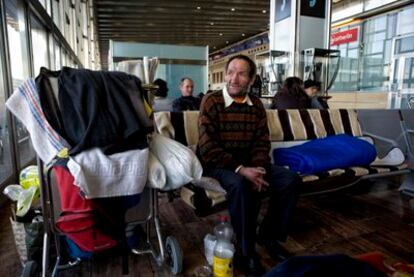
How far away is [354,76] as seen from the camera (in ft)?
28.6

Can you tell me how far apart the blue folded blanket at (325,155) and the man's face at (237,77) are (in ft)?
2.14

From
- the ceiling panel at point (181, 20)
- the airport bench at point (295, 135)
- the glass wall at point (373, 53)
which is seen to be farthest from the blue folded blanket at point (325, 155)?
the ceiling panel at point (181, 20)

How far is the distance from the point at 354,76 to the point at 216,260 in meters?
8.80

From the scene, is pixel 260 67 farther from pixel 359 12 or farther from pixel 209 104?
pixel 359 12

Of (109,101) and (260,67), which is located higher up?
(260,67)

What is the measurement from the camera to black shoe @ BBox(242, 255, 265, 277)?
4.94ft

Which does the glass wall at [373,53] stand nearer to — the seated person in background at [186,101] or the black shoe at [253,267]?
the seated person in background at [186,101]

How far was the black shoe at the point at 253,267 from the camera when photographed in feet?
4.94

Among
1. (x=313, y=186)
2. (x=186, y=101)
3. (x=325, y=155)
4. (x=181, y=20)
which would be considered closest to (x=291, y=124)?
(x=325, y=155)

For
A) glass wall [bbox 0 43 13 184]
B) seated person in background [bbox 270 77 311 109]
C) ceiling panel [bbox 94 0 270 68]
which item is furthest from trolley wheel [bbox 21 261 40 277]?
ceiling panel [bbox 94 0 270 68]

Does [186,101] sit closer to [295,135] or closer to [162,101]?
[162,101]

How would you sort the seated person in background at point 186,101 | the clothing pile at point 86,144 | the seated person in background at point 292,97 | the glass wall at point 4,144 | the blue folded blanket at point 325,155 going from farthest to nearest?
the seated person in background at point 186,101
the seated person in background at point 292,97
the glass wall at point 4,144
the blue folded blanket at point 325,155
the clothing pile at point 86,144

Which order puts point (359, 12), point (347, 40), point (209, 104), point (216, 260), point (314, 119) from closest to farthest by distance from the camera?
point (216, 260) → point (209, 104) → point (314, 119) → point (359, 12) → point (347, 40)

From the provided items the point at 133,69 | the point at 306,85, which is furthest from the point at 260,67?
the point at 133,69
